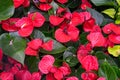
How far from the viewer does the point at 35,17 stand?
131cm

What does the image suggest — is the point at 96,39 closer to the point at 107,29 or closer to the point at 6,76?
the point at 107,29

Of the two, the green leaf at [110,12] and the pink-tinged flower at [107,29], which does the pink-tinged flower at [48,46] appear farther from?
the green leaf at [110,12]

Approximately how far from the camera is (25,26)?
127 centimetres

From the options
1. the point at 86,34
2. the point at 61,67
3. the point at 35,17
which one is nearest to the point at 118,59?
the point at 86,34

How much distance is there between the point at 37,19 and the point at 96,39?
0.81 feet

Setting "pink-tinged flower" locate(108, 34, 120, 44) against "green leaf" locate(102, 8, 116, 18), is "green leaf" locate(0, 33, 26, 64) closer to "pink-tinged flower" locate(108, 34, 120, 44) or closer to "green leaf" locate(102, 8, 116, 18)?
"pink-tinged flower" locate(108, 34, 120, 44)

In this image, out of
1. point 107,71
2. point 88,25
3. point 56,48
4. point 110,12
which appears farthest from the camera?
point 110,12

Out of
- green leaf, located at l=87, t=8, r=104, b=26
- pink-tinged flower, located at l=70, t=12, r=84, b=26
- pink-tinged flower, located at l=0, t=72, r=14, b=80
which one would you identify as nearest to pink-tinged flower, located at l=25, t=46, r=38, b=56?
pink-tinged flower, located at l=0, t=72, r=14, b=80

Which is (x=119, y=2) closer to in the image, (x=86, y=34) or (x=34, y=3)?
(x=86, y=34)

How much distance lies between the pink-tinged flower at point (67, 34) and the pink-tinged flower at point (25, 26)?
0.11 metres

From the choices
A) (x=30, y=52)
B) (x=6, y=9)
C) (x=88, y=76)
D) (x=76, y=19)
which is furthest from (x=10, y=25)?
(x=88, y=76)

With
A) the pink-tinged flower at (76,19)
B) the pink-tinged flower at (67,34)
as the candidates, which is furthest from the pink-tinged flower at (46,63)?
the pink-tinged flower at (76,19)

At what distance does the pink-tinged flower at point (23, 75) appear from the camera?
1.18 metres

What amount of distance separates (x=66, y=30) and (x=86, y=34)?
95 millimetres
